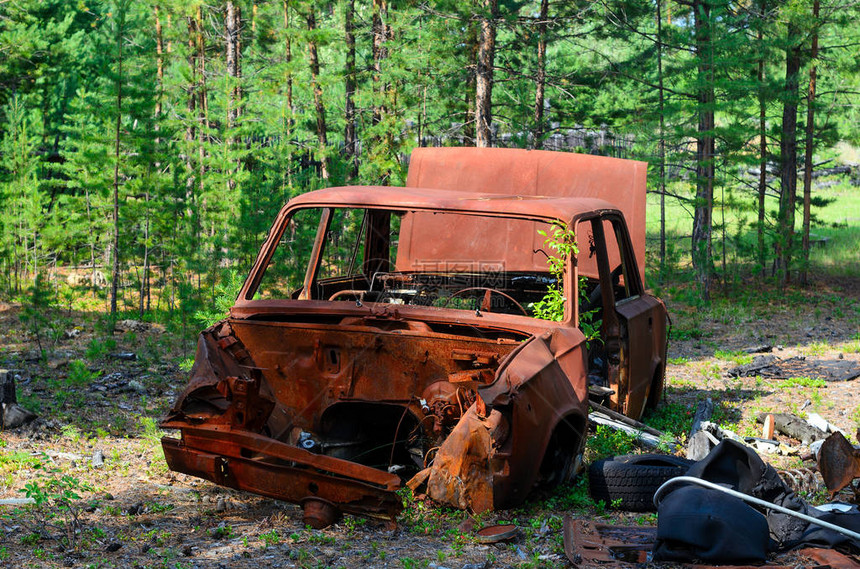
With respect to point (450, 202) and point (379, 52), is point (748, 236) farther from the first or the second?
point (450, 202)

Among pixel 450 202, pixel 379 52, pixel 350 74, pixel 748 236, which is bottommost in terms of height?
pixel 748 236

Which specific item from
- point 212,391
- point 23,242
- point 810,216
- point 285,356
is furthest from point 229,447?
point 810,216

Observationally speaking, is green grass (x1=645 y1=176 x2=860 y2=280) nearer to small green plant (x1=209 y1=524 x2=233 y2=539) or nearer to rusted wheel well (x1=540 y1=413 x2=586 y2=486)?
rusted wheel well (x1=540 y1=413 x2=586 y2=486)

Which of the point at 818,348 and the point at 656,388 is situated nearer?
the point at 656,388

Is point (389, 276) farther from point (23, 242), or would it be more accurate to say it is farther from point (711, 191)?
point (23, 242)

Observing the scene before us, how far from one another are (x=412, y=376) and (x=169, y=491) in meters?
1.83

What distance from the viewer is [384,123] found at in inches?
789

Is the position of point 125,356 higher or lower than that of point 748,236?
lower

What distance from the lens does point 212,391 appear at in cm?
505

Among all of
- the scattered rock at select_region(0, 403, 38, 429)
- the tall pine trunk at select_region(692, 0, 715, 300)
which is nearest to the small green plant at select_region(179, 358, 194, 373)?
the scattered rock at select_region(0, 403, 38, 429)

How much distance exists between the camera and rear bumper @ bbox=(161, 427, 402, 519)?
4.58 meters

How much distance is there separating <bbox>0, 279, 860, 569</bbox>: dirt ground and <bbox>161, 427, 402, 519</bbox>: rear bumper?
7.9 inches

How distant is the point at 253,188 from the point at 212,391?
34.3 ft

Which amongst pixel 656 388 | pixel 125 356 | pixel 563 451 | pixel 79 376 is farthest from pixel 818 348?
pixel 79 376
